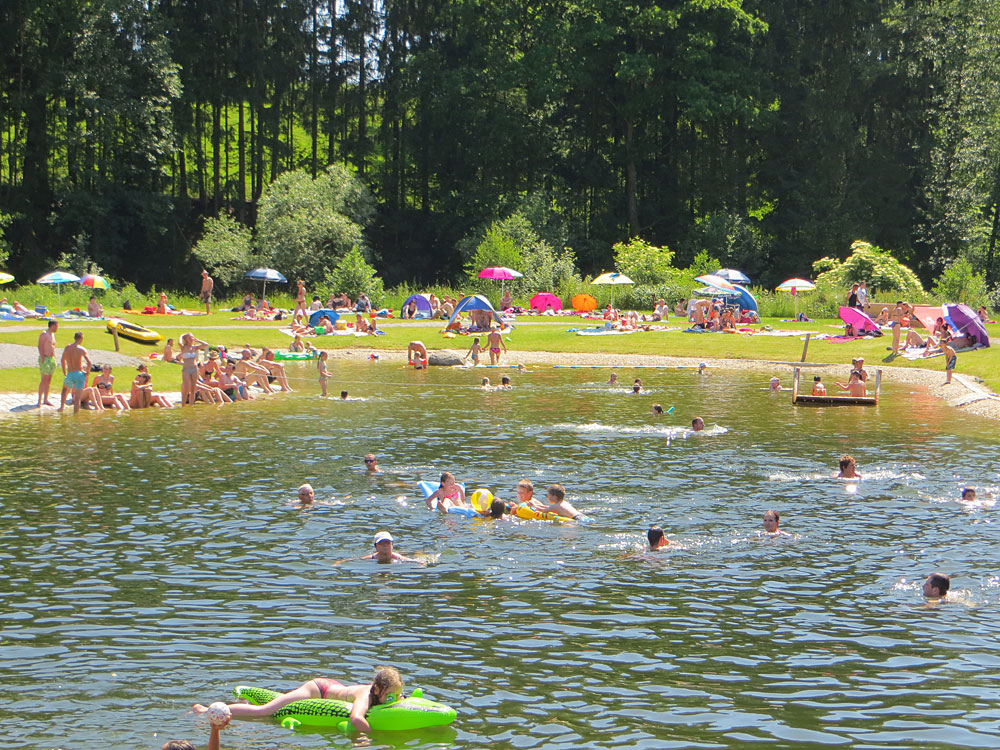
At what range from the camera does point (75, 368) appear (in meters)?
30.3

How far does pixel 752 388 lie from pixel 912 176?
150 feet

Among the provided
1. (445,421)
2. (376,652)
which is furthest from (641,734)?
(445,421)

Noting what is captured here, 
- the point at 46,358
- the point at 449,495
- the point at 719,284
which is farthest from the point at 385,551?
the point at 719,284

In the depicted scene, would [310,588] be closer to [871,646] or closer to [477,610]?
[477,610]

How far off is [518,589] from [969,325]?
3268 centimetres

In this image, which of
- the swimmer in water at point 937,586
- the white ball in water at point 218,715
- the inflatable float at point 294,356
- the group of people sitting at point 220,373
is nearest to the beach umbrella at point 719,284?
the inflatable float at point 294,356

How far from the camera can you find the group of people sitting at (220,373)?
32.9m

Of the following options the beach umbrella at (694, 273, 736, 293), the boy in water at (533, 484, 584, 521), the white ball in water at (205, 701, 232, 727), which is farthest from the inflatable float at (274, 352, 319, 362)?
the white ball in water at (205, 701, 232, 727)

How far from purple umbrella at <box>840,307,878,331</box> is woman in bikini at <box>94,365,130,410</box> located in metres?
30.5

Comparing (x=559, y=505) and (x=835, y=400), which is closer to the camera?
(x=559, y=505)

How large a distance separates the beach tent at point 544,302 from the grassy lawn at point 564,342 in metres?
5.47

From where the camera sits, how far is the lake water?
1123cm

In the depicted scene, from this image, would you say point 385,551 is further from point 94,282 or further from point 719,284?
point 94,282

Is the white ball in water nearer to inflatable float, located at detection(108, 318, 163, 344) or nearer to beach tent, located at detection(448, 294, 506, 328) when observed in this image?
inflatable float, located at detection(108, 318, 163, 344)
